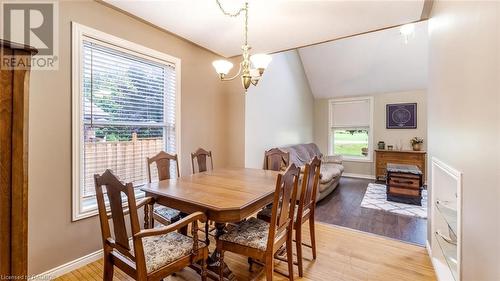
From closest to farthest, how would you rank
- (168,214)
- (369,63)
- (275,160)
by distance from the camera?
(168,214)
(275,160)
(369,63)

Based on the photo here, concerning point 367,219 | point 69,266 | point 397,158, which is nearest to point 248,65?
point 69,266

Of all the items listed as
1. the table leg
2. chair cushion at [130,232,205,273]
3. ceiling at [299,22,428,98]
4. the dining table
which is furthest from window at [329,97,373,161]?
chair cushion at [130,232,205,273]

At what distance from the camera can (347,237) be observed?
2.73m

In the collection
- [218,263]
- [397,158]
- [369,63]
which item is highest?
[369,63]

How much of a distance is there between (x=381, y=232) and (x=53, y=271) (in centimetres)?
344

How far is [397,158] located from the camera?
5.62 metres

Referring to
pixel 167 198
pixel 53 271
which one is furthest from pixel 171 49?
pixel 53 271

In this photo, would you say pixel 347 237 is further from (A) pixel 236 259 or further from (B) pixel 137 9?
(B) pixel 137 9

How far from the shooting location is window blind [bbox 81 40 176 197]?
2.20 metres

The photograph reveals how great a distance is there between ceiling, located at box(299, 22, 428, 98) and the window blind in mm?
4119

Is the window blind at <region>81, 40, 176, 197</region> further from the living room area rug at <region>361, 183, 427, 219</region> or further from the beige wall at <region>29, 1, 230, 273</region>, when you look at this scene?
the living room area rug at <region>361, 183, 427, 219</region>

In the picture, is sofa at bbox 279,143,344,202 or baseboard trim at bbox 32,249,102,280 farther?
sofa at bbox 279,143,344,202

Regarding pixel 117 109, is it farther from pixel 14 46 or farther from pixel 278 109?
pixel 278 109

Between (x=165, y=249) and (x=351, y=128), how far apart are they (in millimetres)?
6232
